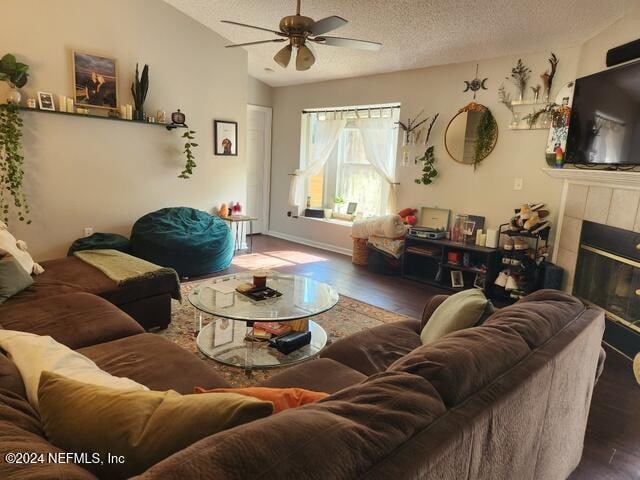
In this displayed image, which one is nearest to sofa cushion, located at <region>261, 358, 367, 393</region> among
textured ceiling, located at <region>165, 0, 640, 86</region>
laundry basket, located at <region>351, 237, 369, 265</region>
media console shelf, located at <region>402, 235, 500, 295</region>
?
media console shelf, located at <region>402, 235, 500, 295</region>

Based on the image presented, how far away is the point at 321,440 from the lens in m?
0.74

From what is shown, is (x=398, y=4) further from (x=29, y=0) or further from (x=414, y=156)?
(x=29, y=0)

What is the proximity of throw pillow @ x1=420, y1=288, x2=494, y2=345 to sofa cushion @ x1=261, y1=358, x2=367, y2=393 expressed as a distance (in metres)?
0.38

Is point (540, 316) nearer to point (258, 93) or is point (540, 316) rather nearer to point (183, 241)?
point (183, 241)

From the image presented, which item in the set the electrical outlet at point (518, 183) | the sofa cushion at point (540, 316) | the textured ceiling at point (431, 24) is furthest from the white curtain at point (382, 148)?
the sofa cushion at point (540, 316)

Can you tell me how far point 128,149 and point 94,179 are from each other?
492mm

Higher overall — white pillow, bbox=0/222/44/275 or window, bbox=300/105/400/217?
window, bbox=300/105/400/217

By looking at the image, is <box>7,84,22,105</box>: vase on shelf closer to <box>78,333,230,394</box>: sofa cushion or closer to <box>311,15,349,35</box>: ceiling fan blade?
<box>311,15,349,35</box>: ceiling fan blade

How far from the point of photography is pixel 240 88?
5434 millimetres

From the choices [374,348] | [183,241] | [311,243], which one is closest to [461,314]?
[374,348]

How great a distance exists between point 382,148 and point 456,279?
2.10 meters

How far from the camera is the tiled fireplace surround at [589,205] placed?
2947mm

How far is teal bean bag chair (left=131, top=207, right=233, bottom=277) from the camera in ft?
14.1

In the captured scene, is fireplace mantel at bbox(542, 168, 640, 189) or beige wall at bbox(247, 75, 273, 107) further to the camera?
beige wall at bbox(247, 75, 273, 107)
